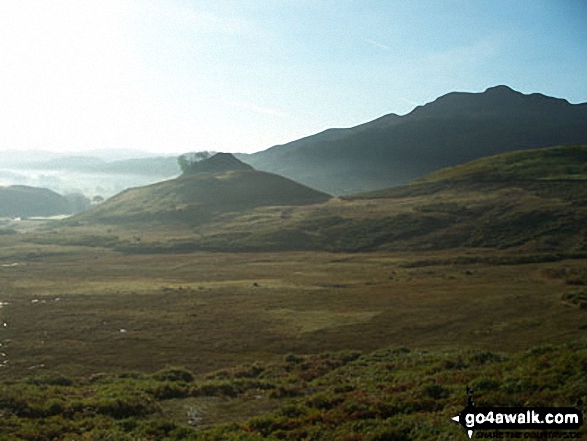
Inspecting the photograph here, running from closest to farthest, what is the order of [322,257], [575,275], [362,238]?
[575,275], [322,257], [362,238]

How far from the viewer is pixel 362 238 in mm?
168000

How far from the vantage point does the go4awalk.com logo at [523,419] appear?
763 inches

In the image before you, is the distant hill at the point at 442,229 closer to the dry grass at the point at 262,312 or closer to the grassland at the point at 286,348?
the dry grass at the point at 262,312

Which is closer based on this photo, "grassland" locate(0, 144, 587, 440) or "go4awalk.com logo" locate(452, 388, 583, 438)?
"go4awalk.com logo" locate(452, 388, 583, 438)

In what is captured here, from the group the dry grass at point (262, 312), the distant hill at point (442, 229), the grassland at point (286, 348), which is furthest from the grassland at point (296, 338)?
the distant hill at point (442, 229)

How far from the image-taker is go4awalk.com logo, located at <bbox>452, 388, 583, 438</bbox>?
763 inches

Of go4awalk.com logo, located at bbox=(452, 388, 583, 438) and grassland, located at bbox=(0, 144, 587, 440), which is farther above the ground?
go4awalk.com logo, located at bbox=(452, 388, 583, 438)

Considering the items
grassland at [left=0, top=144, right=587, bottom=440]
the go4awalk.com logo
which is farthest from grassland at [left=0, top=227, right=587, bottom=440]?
the go4awalk.com logo

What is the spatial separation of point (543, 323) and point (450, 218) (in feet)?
402

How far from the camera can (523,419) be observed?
20297 mm

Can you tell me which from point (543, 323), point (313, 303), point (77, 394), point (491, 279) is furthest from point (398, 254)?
point (77, 394)

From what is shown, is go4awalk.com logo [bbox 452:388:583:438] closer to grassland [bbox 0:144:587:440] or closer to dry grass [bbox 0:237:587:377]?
grassland [bbox 0:144:587:440]

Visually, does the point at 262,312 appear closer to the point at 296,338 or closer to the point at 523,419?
the point at 296,338

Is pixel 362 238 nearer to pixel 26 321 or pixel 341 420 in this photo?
pixel 26 321
